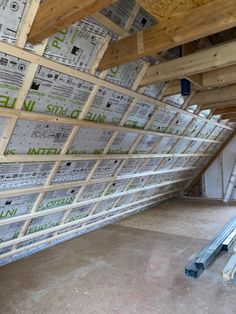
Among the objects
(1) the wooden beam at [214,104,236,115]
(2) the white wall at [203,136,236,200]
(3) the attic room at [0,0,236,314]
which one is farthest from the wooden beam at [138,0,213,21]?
(2) the white wall at [203,136,236,200]

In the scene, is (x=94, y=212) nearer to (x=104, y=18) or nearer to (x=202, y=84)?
(x=202, y=84)

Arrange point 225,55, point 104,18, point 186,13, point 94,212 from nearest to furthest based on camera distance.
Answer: point 186,13 < point 104,18 < point 225,55 < point 94,212

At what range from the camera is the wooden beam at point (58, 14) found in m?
1.43

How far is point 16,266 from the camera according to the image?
3217mm

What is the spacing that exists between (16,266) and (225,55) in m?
3.13

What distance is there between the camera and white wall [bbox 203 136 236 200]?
22.8ft

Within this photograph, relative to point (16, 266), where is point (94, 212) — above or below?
above

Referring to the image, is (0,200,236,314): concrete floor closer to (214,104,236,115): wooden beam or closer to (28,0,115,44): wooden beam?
(214,104,236,115): wooden beam

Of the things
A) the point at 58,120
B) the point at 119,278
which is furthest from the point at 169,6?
the point at 119,278

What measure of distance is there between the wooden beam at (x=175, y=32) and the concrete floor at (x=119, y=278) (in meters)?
2.06

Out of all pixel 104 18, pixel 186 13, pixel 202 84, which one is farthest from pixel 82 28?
pixel 202 84

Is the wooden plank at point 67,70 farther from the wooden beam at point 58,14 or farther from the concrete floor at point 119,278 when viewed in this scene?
the concrete floor at point 119,278

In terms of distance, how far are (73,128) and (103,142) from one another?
1.95ft

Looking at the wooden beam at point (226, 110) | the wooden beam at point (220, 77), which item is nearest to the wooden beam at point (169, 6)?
the wooden beam at point (220, 77)
